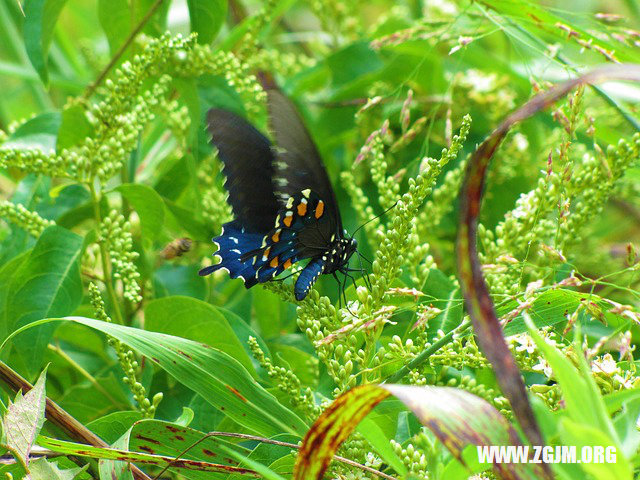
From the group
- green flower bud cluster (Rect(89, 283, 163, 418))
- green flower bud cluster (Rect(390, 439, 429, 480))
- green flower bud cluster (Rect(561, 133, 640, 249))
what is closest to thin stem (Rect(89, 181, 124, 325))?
green flower bud cluster (Rect(89, 283, 163, 418))

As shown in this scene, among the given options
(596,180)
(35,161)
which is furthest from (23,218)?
(596,180)

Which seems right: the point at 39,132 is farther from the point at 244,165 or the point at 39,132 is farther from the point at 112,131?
the point at 244,165

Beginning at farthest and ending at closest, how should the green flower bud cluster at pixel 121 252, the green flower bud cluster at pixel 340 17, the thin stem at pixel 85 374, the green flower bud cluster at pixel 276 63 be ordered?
1. the green flower bud cluster at pixel 340 17
2. the green flower bud cluster at pixel 276 63
3. the thin stem at pixel 85 374
4. the green flower bud cluster at pixel 121 252

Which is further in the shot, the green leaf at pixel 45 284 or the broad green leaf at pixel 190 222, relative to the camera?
the broad green leaf at pixel 190 222

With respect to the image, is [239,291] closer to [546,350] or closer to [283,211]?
[283,211]

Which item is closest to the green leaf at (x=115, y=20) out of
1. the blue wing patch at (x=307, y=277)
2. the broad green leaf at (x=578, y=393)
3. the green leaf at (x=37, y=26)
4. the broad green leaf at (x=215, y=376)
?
the green leaf at (x=37, y=26)

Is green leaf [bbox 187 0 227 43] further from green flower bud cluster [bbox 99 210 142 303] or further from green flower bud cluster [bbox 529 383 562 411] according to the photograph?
green flower bud cluster [bbox 529 383 562 411]

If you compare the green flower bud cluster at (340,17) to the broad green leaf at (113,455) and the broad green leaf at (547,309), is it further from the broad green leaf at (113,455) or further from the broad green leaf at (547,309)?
the broad green leaf at (113,455)
